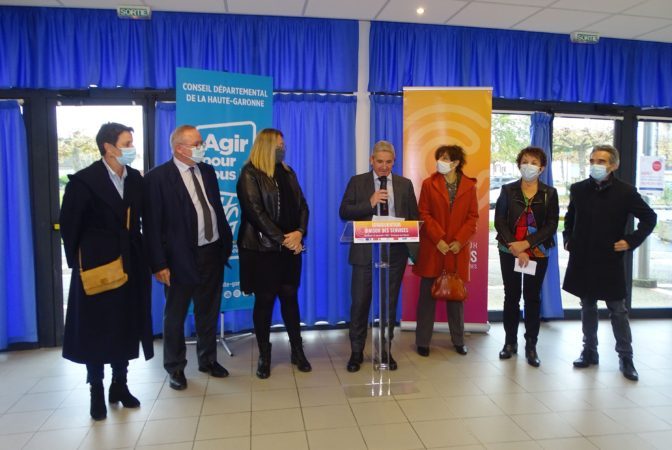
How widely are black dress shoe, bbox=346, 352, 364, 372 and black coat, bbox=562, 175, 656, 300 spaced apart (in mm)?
1739

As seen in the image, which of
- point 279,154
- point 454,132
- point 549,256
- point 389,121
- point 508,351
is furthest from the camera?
point 549,256

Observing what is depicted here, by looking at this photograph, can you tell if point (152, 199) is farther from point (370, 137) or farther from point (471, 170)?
point (471, 170)

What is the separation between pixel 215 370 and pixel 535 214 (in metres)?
2.68

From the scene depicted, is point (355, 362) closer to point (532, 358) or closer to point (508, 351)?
point (508, 351)

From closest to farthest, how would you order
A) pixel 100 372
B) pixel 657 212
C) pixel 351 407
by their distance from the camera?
pixel 100 372, pixel 351 407, pixel 657 212

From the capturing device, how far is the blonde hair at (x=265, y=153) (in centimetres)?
318

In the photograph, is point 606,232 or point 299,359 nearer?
point 606,232

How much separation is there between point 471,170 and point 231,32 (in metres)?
2.56

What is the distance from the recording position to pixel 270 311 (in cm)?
334

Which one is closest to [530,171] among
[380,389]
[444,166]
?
[444,166]

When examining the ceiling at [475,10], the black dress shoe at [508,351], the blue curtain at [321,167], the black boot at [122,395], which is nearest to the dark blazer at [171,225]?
the black boot at [122,395]

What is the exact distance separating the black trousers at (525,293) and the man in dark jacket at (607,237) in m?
0.27

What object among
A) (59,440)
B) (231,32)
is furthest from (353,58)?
(59,440)

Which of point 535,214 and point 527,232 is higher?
point 535,214
